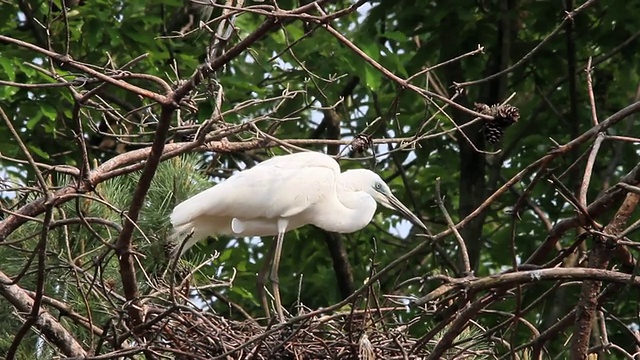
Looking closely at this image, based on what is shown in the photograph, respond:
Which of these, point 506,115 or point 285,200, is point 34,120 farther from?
point 506,115

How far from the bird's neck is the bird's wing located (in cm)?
10

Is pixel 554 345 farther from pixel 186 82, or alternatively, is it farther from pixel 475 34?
pixel 186 82

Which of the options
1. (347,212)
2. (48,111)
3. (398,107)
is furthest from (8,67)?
(398,107)

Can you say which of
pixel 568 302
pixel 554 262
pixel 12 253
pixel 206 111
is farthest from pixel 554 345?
pixel 554 262

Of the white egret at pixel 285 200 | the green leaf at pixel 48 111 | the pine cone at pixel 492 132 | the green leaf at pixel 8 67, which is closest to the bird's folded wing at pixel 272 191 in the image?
the white egret at pixel 285 200

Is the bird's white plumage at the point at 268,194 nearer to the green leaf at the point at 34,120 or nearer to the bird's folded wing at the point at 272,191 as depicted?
the bird's folded wing at the point at 272,191

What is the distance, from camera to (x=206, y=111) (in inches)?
240

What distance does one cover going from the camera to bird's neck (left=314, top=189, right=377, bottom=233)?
4965 millimetres

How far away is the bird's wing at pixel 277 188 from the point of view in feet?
15.4

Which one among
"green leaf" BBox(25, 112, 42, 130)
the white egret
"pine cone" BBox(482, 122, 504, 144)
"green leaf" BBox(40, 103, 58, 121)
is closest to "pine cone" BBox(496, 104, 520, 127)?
"pine cone" BBox(482, 122, 504, 144)

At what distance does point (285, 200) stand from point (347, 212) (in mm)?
302

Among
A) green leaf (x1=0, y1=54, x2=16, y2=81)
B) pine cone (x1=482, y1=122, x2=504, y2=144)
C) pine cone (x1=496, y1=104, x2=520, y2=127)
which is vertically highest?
pine cone (x1=496, y1=104, x2=520, y2=127)

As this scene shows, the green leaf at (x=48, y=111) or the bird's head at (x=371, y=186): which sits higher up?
the green leaf at (x=48, y=111)

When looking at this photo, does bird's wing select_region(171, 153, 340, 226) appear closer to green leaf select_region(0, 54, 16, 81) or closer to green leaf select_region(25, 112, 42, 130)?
green leaf select_region(0, 54, 16, 81)
